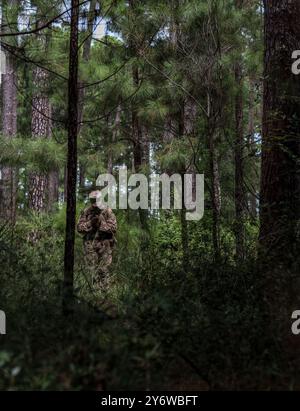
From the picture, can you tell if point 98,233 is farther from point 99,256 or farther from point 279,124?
point 279,124

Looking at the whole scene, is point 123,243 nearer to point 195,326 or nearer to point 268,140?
point 268,140

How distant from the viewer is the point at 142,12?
31.9 ft

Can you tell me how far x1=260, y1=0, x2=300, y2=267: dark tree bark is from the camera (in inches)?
244

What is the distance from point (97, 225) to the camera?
9805mm

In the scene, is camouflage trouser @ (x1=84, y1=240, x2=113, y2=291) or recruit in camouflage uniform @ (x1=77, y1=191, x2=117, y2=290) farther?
recruit in camouflage uniform @ (x1=77, y1=191, x2=117, y2=290)

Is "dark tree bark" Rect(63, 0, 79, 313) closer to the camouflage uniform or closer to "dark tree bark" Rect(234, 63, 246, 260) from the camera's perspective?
"dark tree bark" Rect(234, 63, 246, 260)

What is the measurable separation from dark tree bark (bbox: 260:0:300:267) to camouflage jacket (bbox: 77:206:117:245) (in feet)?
12.8

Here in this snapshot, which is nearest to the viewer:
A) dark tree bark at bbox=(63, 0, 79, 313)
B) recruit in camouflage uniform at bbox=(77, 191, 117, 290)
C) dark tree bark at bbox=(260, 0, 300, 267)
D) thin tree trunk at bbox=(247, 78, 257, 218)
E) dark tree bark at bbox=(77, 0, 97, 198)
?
dark tree bark at bbox=(63, 0, 79, 313)

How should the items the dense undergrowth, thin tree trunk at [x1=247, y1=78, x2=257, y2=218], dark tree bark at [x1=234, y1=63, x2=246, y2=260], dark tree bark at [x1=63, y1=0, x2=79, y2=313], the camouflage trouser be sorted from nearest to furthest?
1. the dense undergrowth
2. dark tree bark at [x1=63, y1=0, x2=79, y2=313]
3. dark tree bark at [x1=234, y1=63, x2=246, y2=260]
4. thin tree trunk at [x1=247, y1=78, x2=257, y2=218]
5. the camouflage trouser

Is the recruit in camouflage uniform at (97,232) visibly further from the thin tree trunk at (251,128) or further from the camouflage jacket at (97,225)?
the thin tree trunk at (251,128)

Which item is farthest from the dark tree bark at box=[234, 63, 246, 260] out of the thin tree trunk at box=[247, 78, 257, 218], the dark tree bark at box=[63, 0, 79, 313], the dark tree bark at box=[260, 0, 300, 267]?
the dark tree bark at box=[63, 0, 79, 313]

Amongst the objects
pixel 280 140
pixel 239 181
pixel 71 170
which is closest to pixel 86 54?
pixel 239 181

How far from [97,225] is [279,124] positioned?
4.46 m

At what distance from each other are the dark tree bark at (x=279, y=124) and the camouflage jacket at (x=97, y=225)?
153 inches
